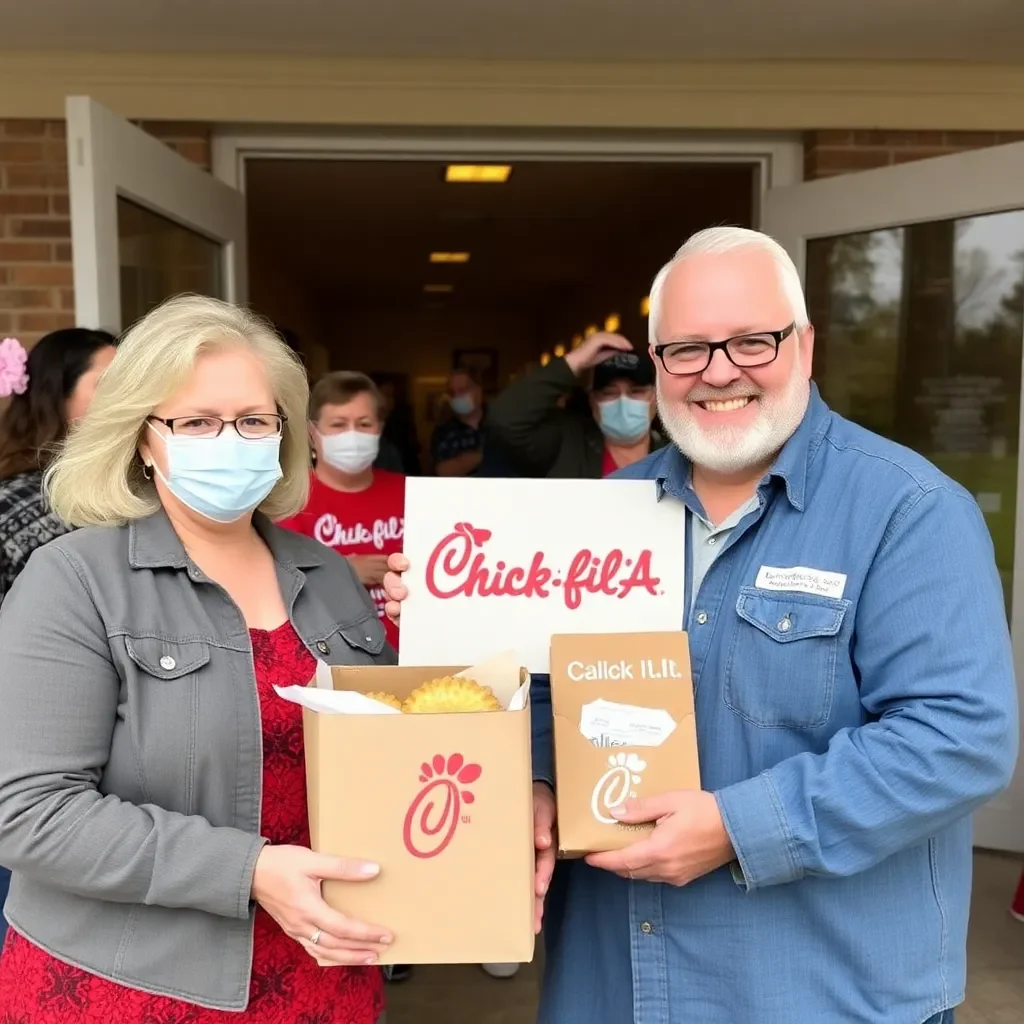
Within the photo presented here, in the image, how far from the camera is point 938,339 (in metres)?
3.68

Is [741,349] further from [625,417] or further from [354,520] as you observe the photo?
[354,520]

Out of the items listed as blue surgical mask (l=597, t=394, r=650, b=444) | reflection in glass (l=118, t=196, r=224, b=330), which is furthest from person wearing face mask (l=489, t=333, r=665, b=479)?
reflection in glass (l=118, t=196, r=224, b=330)

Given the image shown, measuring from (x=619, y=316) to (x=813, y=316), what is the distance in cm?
578

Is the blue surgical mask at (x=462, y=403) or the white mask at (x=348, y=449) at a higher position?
the blue surgical mask at (x=462, y=403)

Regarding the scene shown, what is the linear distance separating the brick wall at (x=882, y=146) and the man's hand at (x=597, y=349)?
66.0 inches

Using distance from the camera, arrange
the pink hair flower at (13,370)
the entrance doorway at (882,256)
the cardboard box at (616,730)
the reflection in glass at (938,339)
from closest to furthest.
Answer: the cardboard box at (616,730), the pink hair flower at (13,370), the entrance doorway at (882,256), the reflection in glass at (938,339)

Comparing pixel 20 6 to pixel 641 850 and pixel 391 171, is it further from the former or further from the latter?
pixel 641 850

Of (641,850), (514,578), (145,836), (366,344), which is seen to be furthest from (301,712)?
(366,344)

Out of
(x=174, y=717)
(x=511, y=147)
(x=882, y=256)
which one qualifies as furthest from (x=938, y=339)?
(x=174, y=717)

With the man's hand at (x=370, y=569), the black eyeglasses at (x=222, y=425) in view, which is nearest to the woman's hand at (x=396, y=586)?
the black eyeglasses at (x=222, y=425)

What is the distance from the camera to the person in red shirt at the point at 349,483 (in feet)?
9.76

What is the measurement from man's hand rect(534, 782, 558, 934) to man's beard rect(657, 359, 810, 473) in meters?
0.54

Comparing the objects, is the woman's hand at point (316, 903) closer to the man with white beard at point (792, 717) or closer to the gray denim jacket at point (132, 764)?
the gray denim jacket at point (132, 764)

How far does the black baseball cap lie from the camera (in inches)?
115
